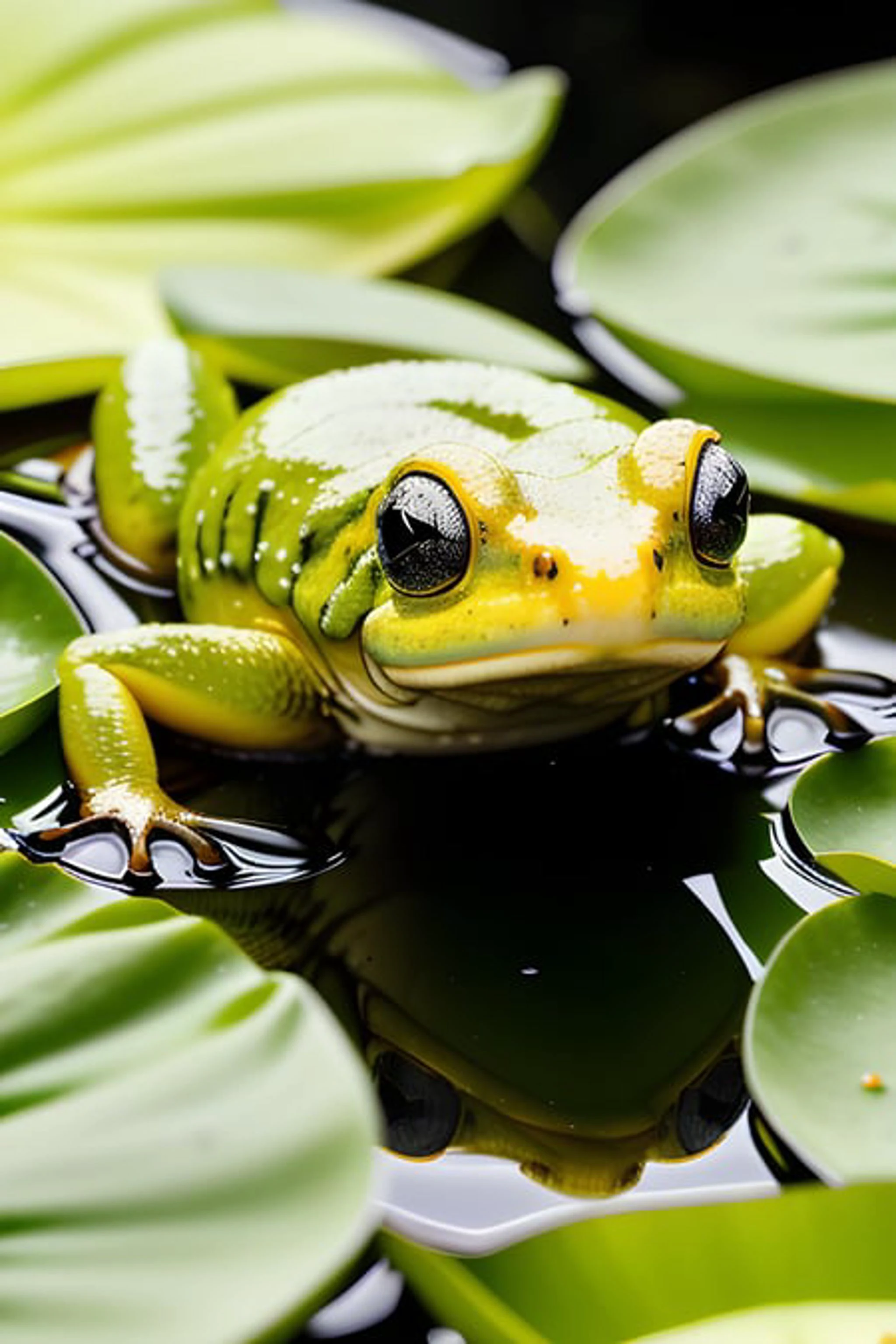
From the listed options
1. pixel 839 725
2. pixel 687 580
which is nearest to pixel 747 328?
pixel 839 725

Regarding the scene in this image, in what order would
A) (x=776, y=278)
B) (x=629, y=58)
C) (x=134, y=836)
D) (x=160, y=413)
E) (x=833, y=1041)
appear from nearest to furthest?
(x=833, y=1041)
(x=134, y=836)
(x=160, y=413)
(x=776, y=278)
(x=629, y=58)

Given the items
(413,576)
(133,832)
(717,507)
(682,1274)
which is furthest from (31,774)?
(682,1274)

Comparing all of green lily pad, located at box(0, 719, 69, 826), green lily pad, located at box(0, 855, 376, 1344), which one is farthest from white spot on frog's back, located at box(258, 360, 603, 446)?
green lily pad, located at box(0, 855, 376, 1344)

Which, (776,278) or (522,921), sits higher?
(776,278)

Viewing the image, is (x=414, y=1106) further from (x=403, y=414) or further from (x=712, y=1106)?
(x=403, y=414)

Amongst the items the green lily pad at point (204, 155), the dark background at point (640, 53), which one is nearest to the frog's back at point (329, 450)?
the green lily pad at point (204, 155)

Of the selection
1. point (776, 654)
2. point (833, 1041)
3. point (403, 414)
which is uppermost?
point (403, 414)

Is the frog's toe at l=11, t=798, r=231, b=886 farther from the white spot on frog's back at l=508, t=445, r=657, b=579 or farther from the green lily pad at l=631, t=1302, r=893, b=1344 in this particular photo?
the green lily pad at l=631, t=1302, r=893, b=1344

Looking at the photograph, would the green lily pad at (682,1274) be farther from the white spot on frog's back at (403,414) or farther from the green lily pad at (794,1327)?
the white spot on frog's back at (403,414)
